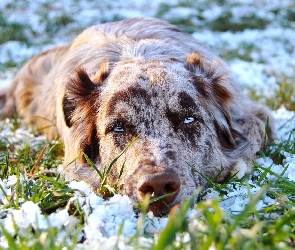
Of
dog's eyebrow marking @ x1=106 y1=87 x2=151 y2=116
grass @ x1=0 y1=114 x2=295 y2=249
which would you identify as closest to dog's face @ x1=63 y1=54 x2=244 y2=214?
dog's eyebrow marking @ x1=106 y1=87 x2=151 y2=116

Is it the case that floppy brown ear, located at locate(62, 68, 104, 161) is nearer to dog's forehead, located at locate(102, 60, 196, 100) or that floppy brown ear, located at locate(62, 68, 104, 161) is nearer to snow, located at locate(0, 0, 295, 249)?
dog's forehead, located at locate(102, 60, 196, 100)

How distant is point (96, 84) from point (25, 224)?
1.39m

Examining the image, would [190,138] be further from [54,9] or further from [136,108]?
[54,9]

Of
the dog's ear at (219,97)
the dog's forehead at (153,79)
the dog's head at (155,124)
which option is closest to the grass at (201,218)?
the dog's head at (155,124)

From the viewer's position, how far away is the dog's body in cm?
264

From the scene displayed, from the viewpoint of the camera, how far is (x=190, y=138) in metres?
2.91

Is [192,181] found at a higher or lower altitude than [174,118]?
lower

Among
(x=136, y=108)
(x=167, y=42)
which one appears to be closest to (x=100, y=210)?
(x=136, y=108)

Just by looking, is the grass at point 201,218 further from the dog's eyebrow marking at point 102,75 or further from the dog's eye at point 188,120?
the dog's eyebrow marking at point 102,75

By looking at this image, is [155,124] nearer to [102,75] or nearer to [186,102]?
[186,102]

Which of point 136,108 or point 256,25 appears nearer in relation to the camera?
point 136,108

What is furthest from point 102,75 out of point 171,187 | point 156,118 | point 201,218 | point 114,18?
point 114,18

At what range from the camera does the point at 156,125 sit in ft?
9.37

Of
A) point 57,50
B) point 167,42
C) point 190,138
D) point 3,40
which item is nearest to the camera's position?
point 190,138
